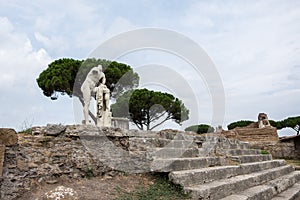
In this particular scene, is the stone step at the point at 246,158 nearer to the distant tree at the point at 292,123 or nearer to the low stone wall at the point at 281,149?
the low stone wall at the point at 281,149

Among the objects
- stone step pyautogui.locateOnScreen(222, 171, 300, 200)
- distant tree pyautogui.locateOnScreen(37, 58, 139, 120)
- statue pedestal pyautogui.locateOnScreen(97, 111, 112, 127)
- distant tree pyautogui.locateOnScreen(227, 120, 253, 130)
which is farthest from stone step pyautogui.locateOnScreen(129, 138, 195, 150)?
distant tree pyautogui.locateOnScreen(227, 120, 253, 130)

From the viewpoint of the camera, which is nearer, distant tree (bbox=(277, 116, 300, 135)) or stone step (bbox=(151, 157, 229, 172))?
stone step (bbox=(151, 157, 229, 172))

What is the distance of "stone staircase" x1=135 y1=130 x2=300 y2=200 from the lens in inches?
142

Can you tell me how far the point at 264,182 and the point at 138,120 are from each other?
14.3 m

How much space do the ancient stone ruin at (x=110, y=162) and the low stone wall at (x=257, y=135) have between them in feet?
35.9

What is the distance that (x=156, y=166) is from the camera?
3.76 meters

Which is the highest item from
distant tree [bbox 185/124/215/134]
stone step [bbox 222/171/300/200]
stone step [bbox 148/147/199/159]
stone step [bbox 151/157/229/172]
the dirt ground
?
distant tree [bbox 185/124/215/134]

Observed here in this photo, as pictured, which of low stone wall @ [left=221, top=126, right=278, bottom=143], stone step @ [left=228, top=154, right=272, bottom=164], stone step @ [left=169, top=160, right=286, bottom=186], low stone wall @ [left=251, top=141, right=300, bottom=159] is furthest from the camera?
low stone wall @ [left=221, top=126, right=278, bottom=143]

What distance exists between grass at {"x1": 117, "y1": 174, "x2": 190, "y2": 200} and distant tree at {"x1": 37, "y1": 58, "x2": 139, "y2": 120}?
14.9 meters

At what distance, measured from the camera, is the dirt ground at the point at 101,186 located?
9.14 feet

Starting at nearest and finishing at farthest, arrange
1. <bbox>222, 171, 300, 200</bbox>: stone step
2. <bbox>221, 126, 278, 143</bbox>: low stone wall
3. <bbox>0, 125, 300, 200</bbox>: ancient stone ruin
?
<bbox>0, 125, 300, 200</bbox>: ancient stone ruin
<bbox>222, 171, 300, 200</bbox>: stone step
<bbox>221, 126, 278, 143</bbox>: low stone wall

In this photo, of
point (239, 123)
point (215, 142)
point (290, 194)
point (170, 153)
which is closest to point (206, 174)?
point (170, 153)

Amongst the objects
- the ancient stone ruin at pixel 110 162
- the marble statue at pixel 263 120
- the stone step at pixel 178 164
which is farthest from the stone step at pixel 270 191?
the marble statue at pixel 263 120

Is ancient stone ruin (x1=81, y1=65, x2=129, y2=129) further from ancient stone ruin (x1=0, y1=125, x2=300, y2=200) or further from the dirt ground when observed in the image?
the dirt ground
